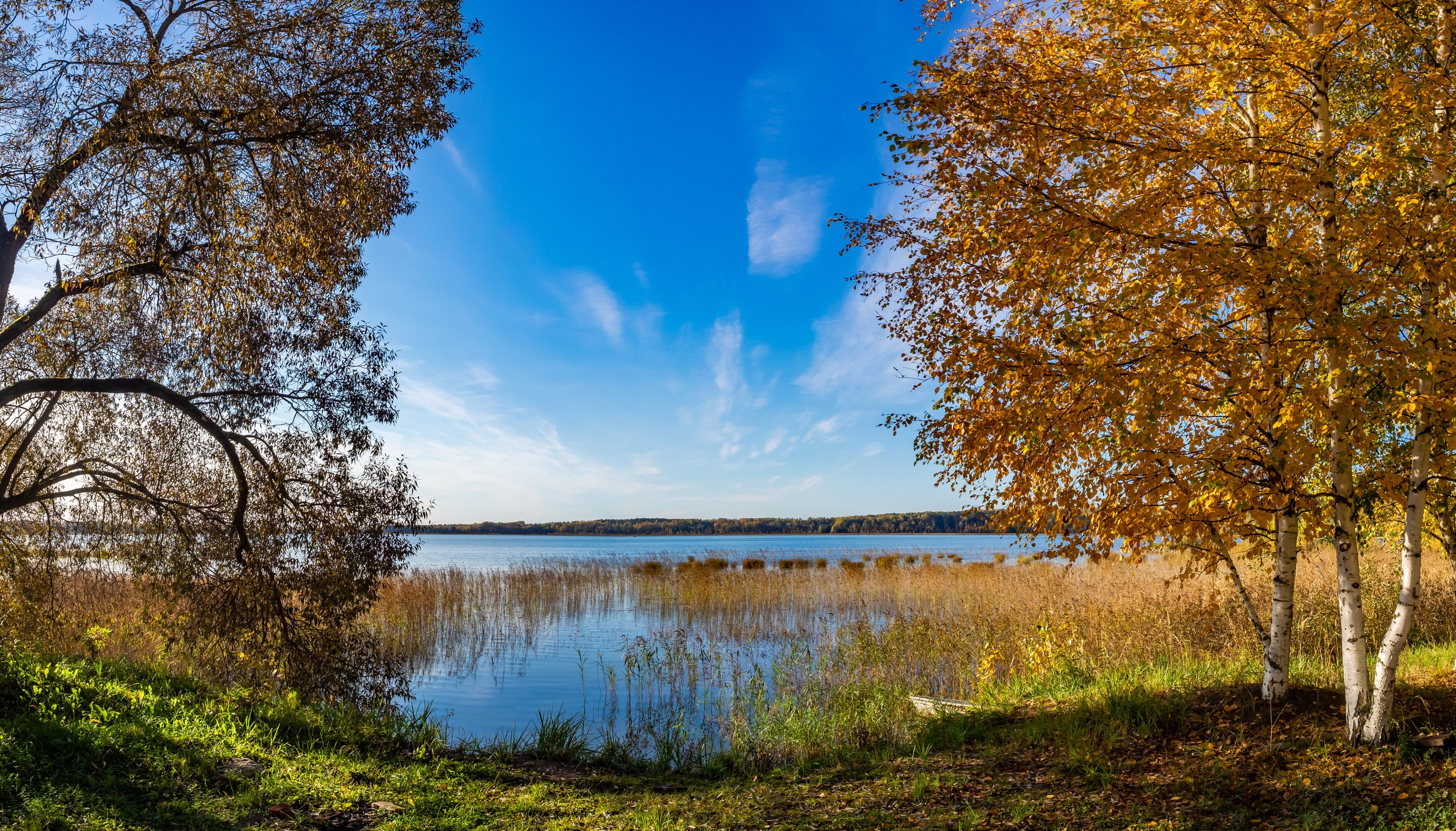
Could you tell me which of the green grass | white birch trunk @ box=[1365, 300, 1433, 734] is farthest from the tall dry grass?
white birch trunk @ box=[1365, 300, 1433, 734]

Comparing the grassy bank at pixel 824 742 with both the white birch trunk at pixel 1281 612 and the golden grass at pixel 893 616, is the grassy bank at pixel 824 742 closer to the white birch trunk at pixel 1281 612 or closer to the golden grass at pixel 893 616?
the golden grass at pixel 893 616

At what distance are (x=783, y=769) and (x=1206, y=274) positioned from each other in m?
6.13

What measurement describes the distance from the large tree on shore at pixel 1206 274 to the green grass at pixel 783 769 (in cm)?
92

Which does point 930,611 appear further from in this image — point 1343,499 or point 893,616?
point 1343,499

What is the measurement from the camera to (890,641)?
13711mm

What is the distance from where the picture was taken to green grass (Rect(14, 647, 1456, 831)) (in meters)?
5.65

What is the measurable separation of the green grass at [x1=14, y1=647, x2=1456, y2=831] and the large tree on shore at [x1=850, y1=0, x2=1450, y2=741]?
0.92 meters

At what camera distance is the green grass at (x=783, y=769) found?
223 inches

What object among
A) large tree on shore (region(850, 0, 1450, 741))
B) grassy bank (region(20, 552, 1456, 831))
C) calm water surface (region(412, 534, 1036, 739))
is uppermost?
large tree on shore (region(850, 0, 1450, 741))

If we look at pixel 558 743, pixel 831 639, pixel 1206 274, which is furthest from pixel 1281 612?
pixel 831 639

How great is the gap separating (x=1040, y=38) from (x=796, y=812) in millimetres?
7947

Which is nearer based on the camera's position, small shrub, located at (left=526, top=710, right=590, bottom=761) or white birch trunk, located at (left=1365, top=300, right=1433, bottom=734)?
white birch trunk, located at (left=1365, top=300, right=1433, bottom=734)

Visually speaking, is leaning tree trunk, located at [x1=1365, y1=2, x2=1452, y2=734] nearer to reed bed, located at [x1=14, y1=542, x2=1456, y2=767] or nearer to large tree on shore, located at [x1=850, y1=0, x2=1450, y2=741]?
large tree on shore, located at [x1=850, y1=0, x2=1450, y2=741]

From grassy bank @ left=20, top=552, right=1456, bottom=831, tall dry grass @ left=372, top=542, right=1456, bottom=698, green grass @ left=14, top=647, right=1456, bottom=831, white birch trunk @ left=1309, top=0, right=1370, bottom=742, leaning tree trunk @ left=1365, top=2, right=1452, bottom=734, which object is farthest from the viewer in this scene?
tall dry grass @ left=372, top=542, right=1456, bottom=698
